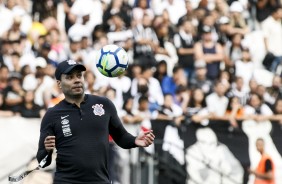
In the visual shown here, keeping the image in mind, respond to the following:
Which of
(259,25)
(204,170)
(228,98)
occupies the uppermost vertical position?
(259,25)

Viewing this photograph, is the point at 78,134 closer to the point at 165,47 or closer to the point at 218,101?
the point at 218,101

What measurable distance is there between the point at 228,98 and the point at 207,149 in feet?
5.96

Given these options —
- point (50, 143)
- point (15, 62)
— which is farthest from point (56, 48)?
point (50, 143)

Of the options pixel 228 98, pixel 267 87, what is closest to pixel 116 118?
pixel 228 98

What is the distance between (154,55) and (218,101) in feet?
6.90

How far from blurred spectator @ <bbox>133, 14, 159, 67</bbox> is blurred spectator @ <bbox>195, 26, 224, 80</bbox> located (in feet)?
2.89

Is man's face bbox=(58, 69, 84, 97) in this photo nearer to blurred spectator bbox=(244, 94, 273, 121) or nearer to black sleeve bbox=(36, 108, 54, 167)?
black sleeve bbox=(36, 108, 54, 167)

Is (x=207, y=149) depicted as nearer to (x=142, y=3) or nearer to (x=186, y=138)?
(x=186, y=138)

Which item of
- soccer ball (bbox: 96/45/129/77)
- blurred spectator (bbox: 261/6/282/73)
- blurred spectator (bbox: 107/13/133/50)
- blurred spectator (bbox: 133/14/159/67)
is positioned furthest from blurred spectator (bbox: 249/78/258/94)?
soccer ball (bbox: 96/45/129/77)

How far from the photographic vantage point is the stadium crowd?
14.3m

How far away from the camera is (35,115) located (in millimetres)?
13320

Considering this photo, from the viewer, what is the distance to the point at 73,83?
26.1ft

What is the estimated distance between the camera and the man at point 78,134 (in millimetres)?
7805

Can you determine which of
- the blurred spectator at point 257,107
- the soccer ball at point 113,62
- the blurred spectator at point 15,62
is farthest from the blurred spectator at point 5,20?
the soccer ball at point 113,62
